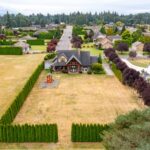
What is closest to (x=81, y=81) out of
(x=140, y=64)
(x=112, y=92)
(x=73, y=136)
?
(x=112, y=92)

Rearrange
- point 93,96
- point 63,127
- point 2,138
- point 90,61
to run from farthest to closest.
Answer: point 90,61
point 93,96
point 63,127
point 2,138

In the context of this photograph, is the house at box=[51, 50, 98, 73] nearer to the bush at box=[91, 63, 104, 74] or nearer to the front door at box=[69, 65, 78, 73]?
the front door at box=[69, 65, 78, 73]

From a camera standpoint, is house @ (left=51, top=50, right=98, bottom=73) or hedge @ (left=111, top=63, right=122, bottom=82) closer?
hedge @ (left=111, top=63, right=122, bottom=82)

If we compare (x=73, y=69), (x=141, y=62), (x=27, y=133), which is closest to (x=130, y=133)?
(x=27, y=133)

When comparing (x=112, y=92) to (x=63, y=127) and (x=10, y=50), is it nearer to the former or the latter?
(x=63, y=127)

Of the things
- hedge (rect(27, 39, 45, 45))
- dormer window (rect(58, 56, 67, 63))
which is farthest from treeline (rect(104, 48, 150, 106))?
hedge (rect(27, 39, 45, 45))
